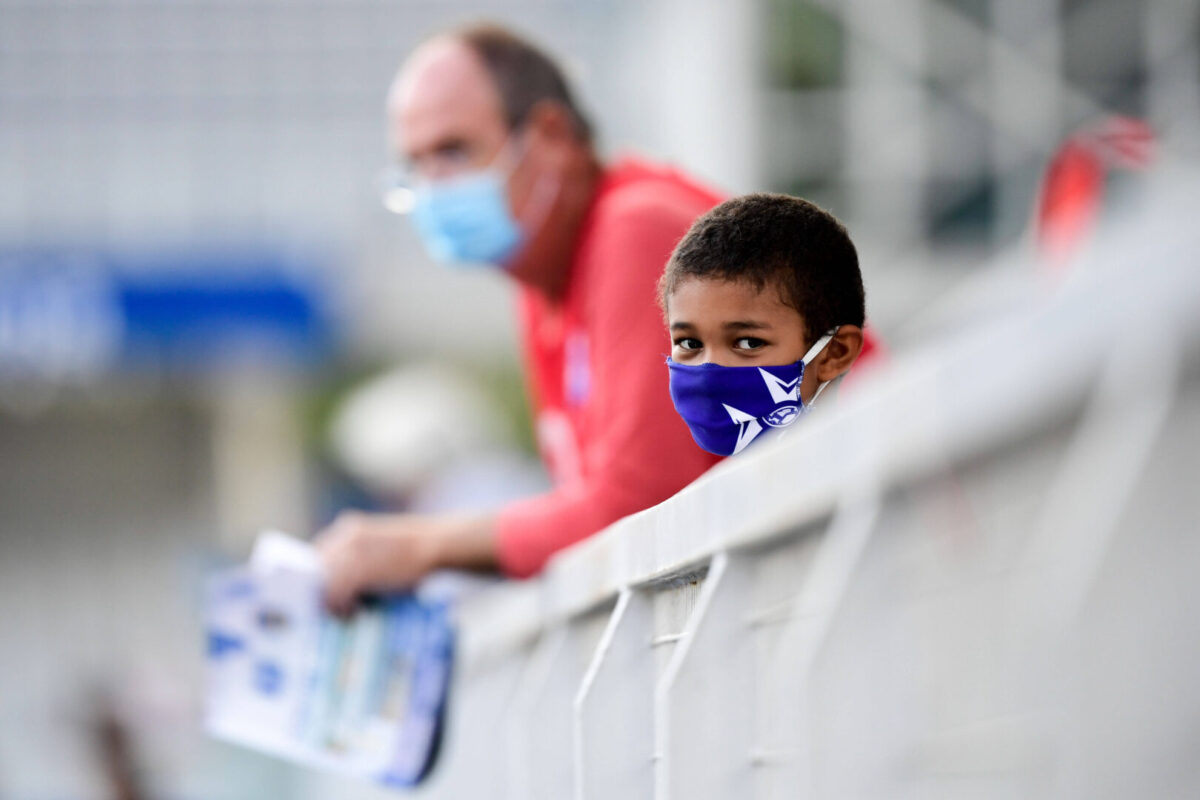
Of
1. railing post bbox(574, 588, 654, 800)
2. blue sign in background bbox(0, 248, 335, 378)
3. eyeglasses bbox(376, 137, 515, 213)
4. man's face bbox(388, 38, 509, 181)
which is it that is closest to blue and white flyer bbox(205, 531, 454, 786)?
eyeglasses bbox(376, 137, 515, 213)

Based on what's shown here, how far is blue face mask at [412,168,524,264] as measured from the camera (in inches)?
77.2

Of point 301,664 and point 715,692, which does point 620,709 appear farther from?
point 301,664

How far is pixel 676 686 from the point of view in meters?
1.48

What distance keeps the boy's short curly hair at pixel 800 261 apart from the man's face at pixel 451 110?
92cm

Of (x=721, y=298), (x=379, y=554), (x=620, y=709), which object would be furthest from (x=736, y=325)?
(x=379, y=554)

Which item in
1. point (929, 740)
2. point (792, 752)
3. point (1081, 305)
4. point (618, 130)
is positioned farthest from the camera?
point (618, 130)

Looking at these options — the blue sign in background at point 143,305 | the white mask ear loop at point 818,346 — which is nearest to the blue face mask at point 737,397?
the white mask ear loop at point 818,346

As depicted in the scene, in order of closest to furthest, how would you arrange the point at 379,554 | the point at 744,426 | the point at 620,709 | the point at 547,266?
the point at 744,426
the point at 620,709
the point at 547,266
the point at 379,554

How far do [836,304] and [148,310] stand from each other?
12183mm

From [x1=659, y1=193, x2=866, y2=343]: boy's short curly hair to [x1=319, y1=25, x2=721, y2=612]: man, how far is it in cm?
Answer: 19

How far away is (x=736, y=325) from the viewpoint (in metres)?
1.14

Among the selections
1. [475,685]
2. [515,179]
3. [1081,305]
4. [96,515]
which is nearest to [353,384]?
[96,515]

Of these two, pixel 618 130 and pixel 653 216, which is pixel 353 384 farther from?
pixel 653 216

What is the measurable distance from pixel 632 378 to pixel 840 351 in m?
0.35
